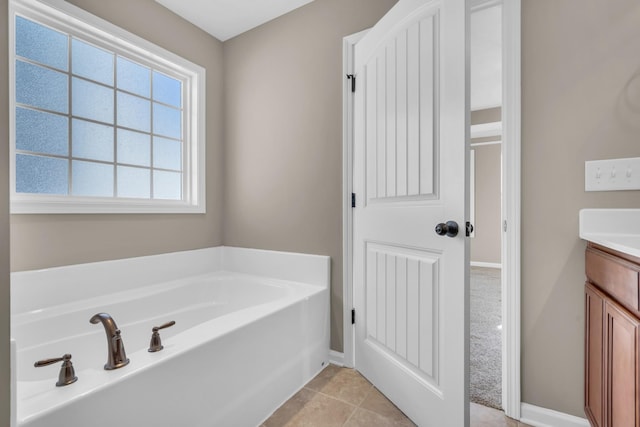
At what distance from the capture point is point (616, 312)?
3.12 feet

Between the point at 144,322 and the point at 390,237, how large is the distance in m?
1.53

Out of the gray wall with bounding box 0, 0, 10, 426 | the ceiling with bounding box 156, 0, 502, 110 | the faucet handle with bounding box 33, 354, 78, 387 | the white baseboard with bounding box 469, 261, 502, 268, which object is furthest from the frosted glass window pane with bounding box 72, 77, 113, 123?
the white baseboard with bounding box 469, 261, 502, 268

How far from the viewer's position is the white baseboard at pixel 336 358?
6.29 ft

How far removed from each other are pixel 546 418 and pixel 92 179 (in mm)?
2702

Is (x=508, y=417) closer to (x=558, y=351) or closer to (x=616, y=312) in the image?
(x=558, y=351)

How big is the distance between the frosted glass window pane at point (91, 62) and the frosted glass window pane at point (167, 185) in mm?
659

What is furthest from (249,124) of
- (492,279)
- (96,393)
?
(492,279)

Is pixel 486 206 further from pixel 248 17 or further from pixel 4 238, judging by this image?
pixel 4 238

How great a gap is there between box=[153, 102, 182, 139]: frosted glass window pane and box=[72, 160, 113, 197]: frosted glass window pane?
1.55 ft

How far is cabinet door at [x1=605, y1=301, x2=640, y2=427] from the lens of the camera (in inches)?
33.1

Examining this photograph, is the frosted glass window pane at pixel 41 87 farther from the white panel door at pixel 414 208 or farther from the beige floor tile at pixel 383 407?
the beige floor tile at pixel 383 407

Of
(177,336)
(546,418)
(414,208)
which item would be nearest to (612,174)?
(414,208)

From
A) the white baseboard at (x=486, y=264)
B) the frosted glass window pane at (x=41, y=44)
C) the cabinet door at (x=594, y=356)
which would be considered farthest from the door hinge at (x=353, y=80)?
the white baseboard at (x=486, y=264)

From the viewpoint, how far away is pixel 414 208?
4.55 ft
